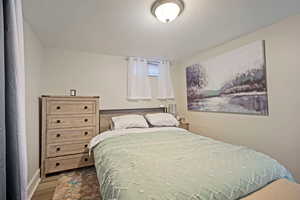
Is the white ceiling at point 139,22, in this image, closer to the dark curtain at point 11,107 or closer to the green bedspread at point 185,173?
the dark curtain at point 11,107

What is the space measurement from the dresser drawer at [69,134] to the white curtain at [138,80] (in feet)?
3.59

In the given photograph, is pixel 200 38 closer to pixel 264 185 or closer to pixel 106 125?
pixel 264 185

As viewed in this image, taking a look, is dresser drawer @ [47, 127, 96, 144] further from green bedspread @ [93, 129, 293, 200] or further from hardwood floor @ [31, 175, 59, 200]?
green bedspread @ [93, 129, 293, 200]

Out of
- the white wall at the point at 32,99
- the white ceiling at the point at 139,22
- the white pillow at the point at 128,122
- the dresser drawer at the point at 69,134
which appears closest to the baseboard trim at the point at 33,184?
the white wall at the point at 32,99

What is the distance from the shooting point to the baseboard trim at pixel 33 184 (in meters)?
1.76

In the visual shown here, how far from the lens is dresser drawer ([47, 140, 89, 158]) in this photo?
223cm

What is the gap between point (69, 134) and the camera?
235 centimetres

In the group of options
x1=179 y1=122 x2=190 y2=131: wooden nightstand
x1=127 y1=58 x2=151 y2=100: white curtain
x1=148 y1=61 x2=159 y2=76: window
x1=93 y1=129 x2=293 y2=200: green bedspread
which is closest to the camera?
x1=93 y1=129 x2=293 y2=200: green bedspread

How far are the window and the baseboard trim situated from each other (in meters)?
2.73

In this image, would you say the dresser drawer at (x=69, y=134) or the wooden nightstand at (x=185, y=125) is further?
the wooden nightstand at (x=185, y=125)

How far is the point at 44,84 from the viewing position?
2551mm

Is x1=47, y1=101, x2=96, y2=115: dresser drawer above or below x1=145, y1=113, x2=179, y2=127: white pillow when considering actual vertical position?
above

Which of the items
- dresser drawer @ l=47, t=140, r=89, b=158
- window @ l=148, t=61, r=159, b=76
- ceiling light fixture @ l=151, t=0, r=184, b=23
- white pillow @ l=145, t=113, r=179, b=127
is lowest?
dresser drawer @ l=47, t=140, r=89, b=158

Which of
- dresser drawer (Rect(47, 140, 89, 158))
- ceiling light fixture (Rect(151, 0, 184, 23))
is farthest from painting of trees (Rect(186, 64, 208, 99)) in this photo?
dresser drawer (Rect(47, 140, 89, 158))
